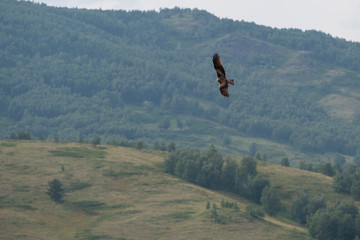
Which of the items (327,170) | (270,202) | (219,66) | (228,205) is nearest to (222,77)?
(219,66)

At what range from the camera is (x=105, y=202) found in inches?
5832

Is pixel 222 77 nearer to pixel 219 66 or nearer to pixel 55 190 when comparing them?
pixel 219 66

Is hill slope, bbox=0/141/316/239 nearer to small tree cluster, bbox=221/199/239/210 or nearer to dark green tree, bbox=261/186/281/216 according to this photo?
small tree cluster, bbox=221/199/239/210

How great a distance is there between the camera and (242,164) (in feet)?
573

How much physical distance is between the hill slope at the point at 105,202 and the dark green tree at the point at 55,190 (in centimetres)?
137

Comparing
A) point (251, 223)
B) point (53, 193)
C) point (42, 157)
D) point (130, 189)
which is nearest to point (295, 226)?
point (251, 223)

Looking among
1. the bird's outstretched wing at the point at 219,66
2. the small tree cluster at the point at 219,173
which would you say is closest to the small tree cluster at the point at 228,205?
the small tree cluster at the point at 219,173

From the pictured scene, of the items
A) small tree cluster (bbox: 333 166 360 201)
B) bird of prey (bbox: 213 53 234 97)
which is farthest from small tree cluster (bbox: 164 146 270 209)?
bird of prey (bbox: 213 53 234 97)

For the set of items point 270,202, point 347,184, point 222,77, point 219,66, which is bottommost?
point 270,202

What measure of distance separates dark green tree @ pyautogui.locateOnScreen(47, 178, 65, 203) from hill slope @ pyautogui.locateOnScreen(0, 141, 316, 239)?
137cm

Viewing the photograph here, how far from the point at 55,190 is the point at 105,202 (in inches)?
463

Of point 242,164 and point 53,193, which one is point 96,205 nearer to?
point 53,193

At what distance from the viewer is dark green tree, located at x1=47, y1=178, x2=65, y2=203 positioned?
143500 mm

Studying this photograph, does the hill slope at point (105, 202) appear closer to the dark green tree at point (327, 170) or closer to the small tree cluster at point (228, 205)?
the small tree cluster at point (228, 205)
